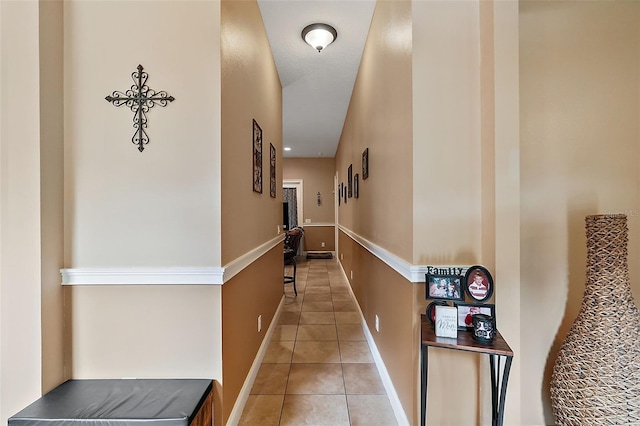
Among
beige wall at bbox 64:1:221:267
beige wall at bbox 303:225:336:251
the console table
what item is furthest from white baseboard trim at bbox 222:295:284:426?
beige wall at bbox 303:225:336:251

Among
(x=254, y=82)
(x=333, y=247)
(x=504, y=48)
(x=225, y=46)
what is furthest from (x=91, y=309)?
(x=333, y=247)

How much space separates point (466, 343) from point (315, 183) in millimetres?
7116

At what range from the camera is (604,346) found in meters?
1.25

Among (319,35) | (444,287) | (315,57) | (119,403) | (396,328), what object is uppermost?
(315,57)

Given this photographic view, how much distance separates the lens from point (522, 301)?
149 cm

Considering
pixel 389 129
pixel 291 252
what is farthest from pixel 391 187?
pixel 291 252

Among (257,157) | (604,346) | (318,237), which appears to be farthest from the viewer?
(318,237)

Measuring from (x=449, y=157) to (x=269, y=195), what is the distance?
1858 millimetres

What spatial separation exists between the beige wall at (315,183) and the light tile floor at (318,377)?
4615 millimetres

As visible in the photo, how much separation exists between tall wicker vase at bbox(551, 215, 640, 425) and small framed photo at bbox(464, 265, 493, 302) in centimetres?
51

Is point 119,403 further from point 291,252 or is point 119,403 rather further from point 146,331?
point 291,252

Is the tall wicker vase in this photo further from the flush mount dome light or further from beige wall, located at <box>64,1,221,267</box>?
the flush mount dome light

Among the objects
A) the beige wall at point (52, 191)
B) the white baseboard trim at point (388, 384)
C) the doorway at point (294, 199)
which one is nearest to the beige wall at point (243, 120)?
the beige wall at point (52, 191)

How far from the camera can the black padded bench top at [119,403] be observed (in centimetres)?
116
